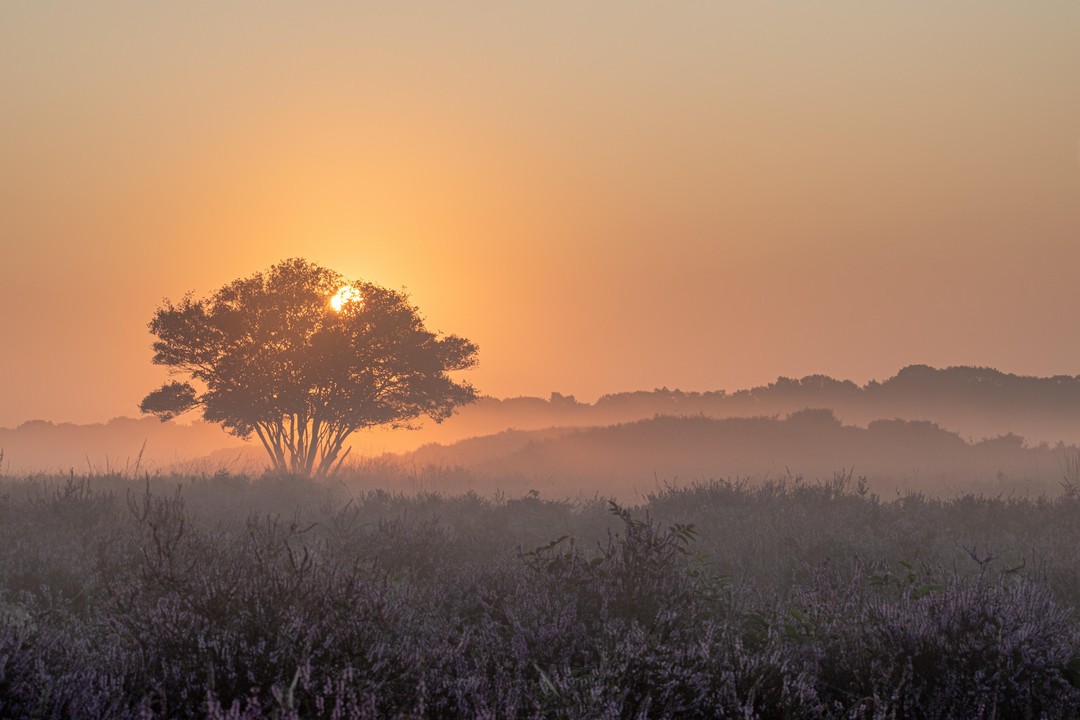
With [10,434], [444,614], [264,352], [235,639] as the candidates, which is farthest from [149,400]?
[10,434]

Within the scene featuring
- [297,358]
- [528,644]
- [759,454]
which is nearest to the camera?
[528,644]

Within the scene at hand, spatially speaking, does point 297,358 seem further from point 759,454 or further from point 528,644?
point 528,644

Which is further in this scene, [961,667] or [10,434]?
[10,434]

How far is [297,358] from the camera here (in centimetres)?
2461

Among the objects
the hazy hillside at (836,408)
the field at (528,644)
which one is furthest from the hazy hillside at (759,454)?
the field at (528,644)

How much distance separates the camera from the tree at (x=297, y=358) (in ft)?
81.0

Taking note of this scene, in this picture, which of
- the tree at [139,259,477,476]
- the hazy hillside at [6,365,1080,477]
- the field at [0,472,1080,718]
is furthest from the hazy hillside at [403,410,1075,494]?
the field at [0,472,1080,718]

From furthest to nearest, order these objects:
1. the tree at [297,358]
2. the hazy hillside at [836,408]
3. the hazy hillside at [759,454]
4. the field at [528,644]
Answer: the hazy hillside at [836,408], the hazy hillside at [759,454], the tree at [297,358], the field at [528,644]

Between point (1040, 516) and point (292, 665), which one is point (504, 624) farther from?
point (1040, 516)

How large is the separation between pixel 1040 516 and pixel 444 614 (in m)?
10.1

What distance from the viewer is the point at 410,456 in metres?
38.7

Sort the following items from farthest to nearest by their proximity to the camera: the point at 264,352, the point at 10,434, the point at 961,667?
1. the point at 10,434
2. the point at 264,352
3. the point at 961,667

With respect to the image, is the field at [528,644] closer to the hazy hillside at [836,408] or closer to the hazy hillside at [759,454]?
the hazy hillside at [759,454]

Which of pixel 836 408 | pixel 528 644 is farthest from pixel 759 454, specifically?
pixel 528 644
